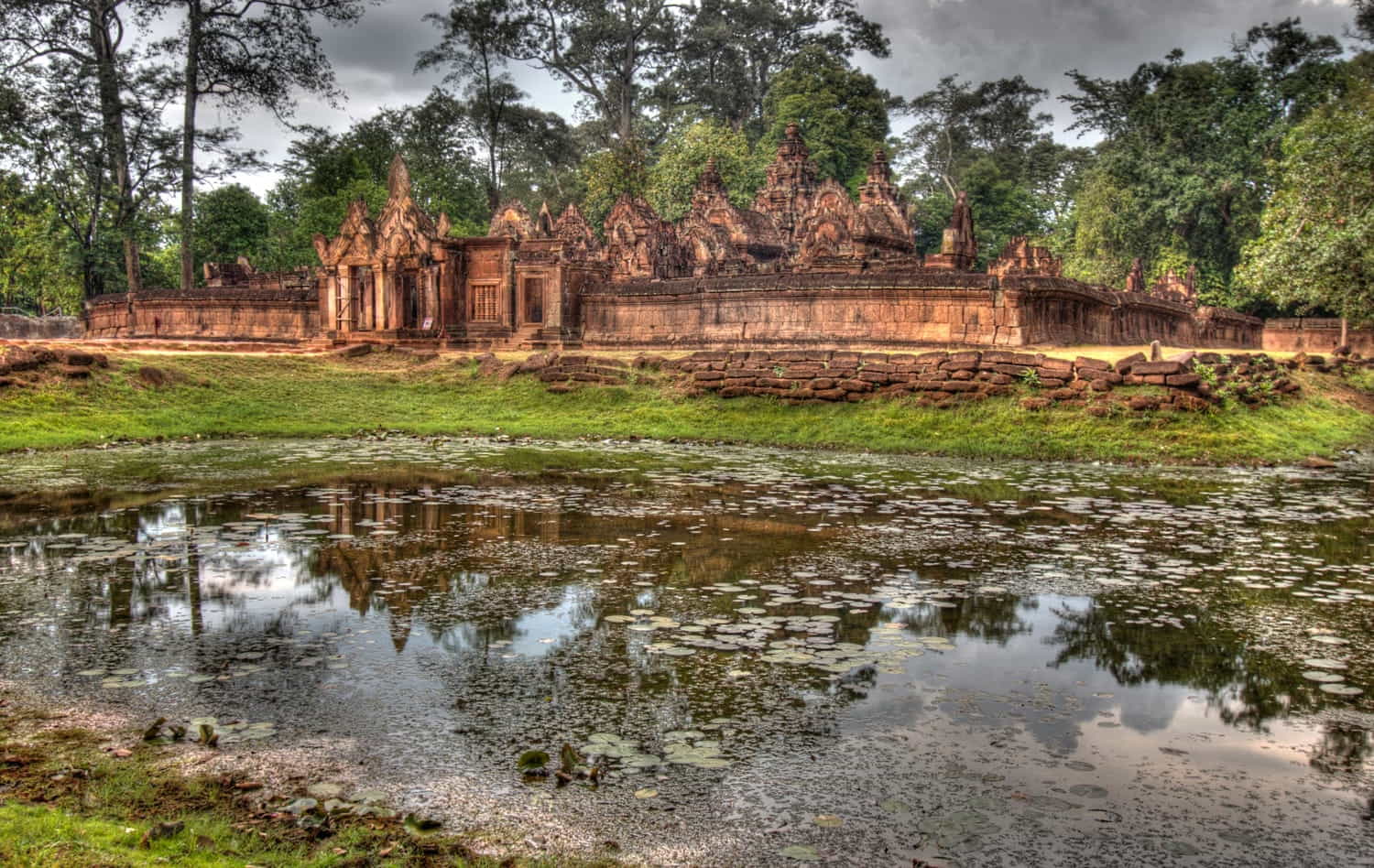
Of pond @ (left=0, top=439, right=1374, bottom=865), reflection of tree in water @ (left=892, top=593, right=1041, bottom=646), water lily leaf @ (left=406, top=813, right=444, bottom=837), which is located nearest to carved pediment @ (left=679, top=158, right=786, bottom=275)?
pond @ (left=0, top=439, right=1374, bottom=865)

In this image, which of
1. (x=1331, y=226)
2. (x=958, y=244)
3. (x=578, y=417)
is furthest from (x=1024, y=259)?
(x=578, y=417)

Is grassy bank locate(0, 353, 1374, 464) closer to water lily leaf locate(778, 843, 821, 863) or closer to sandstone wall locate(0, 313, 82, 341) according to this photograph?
water lily leaf locate(778, 843, 821, 863)

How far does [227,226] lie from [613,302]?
90.7 ft

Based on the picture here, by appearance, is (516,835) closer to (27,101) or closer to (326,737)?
(326,737)

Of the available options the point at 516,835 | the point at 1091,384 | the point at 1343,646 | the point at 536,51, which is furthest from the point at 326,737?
the point at 536,51

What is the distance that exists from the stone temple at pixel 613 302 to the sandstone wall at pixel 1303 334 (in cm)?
524

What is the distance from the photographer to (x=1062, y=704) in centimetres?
570

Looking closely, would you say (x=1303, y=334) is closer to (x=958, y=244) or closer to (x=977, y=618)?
(x=958, y=244)

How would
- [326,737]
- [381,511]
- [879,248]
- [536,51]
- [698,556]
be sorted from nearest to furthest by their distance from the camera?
[326,737]
[698,556]
[381,511]
[879,248]
[536,51]

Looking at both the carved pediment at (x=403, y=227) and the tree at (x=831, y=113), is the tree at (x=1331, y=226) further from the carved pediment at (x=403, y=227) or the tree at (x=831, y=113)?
the tree at (x=831, y=113)

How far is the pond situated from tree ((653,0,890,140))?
6472 centimetres

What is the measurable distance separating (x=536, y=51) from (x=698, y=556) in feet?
194

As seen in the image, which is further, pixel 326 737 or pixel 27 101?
pixel 27 101

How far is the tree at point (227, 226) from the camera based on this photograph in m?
47.8
